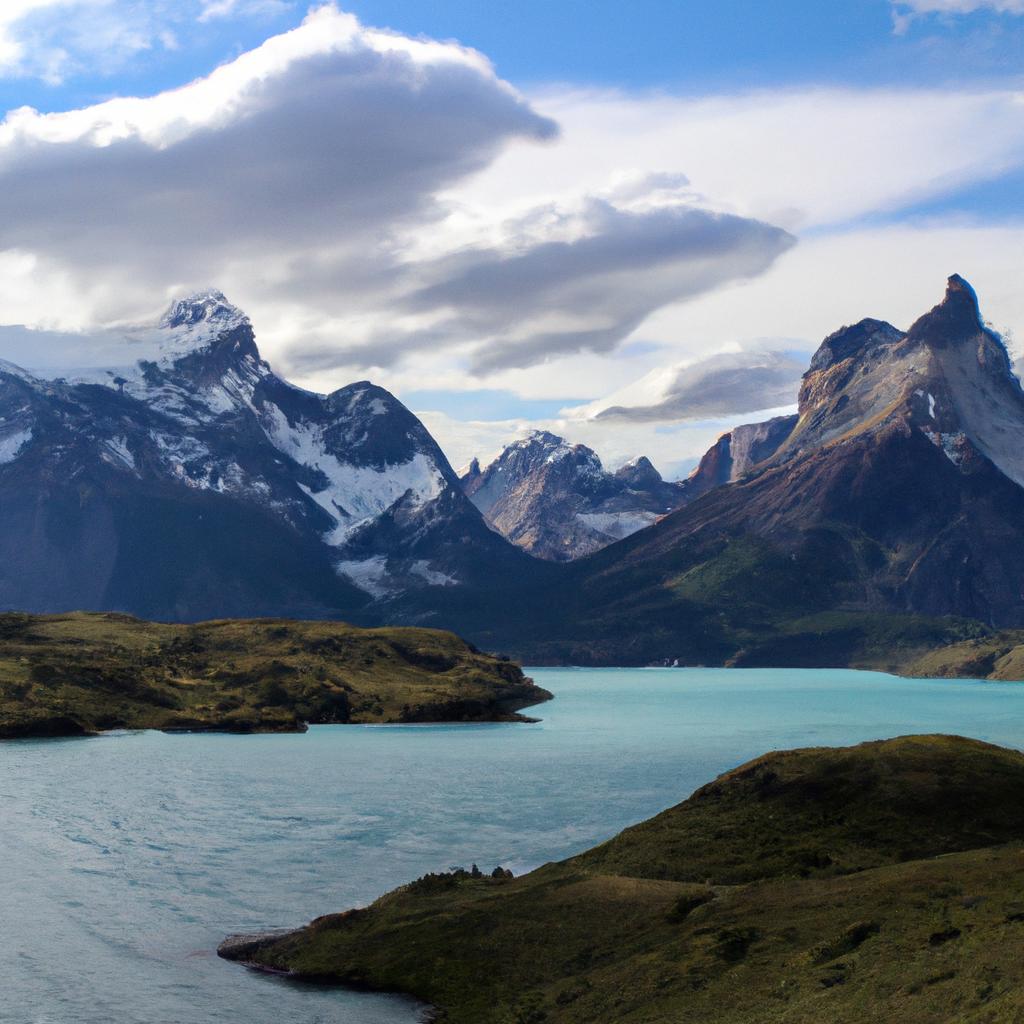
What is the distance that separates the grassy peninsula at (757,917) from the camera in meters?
70.2

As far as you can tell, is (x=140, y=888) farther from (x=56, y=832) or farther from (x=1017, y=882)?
(x=1017, y=882)

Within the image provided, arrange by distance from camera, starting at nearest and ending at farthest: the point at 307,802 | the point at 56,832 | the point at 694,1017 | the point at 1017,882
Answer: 1. the point at 694,1017
2. the point at 1017,882
3. the point at 56,832
4. the point at 307,802

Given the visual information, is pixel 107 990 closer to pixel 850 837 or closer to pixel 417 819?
pixel 850 837

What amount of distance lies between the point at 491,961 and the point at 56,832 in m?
81.6

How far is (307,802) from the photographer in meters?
174

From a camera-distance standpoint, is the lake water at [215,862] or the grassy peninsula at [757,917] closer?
the grassy peninsula at [757,917]

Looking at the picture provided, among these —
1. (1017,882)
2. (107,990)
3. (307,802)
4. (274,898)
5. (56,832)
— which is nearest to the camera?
(1017,882)

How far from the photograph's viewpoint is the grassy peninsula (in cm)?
7019

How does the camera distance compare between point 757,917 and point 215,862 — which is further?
point 215,862

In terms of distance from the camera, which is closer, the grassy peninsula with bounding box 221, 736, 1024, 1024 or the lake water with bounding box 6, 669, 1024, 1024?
the grassy peninsula with bounding box 221, 736, 1024, 1024

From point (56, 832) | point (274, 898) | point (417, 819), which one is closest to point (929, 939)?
point (274, 898)

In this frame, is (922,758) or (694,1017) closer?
(694,1017)

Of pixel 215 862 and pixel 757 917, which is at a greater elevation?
pixel 757 917

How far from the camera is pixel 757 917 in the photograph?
83812mm
